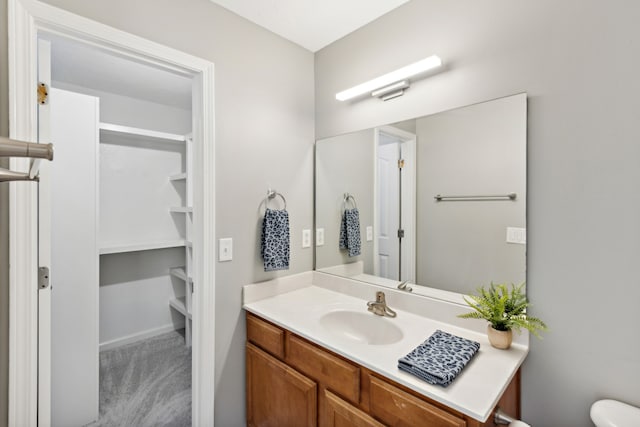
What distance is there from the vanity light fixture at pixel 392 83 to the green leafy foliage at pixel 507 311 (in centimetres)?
105

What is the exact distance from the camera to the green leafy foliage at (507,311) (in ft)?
3.67

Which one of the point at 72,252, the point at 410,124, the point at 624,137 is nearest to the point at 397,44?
the point at 410,124

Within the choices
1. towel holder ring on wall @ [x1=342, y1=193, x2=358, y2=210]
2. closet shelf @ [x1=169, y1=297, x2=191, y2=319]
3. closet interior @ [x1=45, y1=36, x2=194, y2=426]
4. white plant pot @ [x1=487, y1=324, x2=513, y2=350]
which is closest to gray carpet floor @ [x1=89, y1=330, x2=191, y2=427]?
closet interior @ [x1=45, y1=36, x2=194, y2=426]

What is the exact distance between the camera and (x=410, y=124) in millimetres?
1538

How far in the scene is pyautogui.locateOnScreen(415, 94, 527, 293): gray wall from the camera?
122 centimetres

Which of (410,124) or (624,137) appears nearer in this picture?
(624,137)

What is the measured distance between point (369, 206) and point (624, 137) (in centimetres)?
108

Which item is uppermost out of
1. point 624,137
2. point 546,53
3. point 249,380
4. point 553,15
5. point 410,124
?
point 553,15

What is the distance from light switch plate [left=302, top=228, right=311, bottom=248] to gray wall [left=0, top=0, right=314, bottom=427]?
2.0 inches

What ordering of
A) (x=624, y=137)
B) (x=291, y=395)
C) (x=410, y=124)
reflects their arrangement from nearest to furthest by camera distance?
(x=624, y=137)
(x=291, y=395)
(x=410, y=124)

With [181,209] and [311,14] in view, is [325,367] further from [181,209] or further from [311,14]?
[181,209]

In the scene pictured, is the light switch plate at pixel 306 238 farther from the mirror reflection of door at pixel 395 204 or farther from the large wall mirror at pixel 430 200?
the mirror reflection of door at pixel 395 204

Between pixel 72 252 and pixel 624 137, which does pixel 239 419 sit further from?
pixel 624 137

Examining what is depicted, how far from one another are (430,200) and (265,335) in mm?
1095
